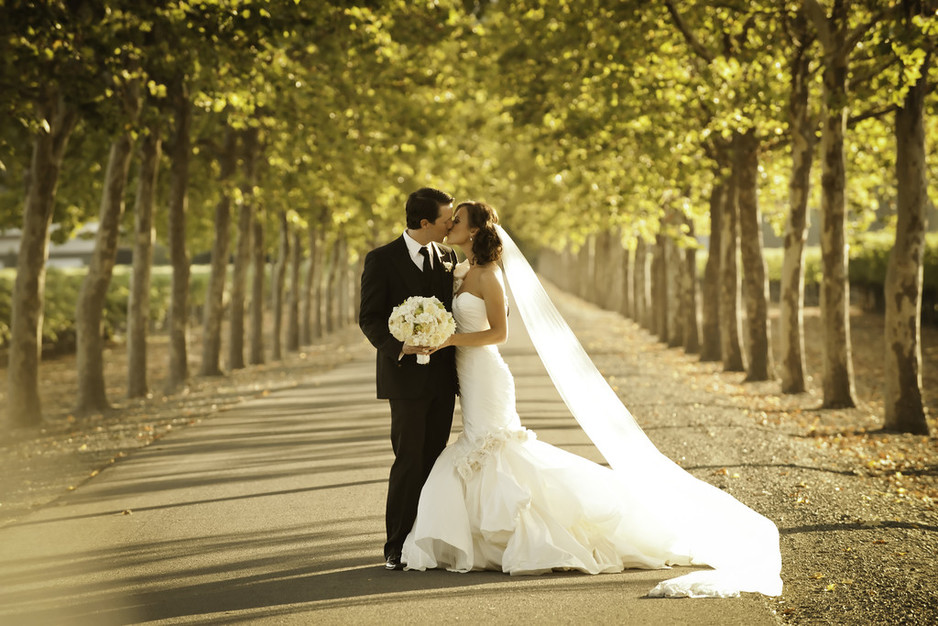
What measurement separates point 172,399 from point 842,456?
461 inches

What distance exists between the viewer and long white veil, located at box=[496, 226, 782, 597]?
20.4 feet

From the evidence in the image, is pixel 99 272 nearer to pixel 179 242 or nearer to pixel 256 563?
pixel 179 242

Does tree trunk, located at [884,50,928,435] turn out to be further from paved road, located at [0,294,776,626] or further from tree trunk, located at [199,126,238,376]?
tree trunk, located at [199,126,238,376]

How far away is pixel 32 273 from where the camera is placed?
15.2 metres

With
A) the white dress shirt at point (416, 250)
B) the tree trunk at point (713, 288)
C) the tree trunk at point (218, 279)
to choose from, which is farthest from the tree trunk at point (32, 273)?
the tree trunk at point (713, 288)

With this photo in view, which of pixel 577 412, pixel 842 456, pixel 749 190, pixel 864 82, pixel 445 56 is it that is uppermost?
pixel 445 56

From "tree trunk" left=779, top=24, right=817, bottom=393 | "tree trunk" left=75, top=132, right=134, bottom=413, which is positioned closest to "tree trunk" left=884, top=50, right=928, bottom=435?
"tree trunk" left=779, top=24, right=817, bottom=393

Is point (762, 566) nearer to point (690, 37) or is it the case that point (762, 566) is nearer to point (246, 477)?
→ point (246, 477)

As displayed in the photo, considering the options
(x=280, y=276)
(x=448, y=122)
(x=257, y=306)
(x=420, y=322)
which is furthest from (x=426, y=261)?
(x=280, y=276)

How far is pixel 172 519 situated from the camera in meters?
8.34

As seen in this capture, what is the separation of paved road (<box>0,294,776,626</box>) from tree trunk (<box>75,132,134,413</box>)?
506 cm

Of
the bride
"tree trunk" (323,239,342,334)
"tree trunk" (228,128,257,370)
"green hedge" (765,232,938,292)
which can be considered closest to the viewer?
the bride

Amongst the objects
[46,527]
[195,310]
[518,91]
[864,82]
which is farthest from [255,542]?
[195,310]

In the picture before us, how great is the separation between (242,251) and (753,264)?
11.5 m
